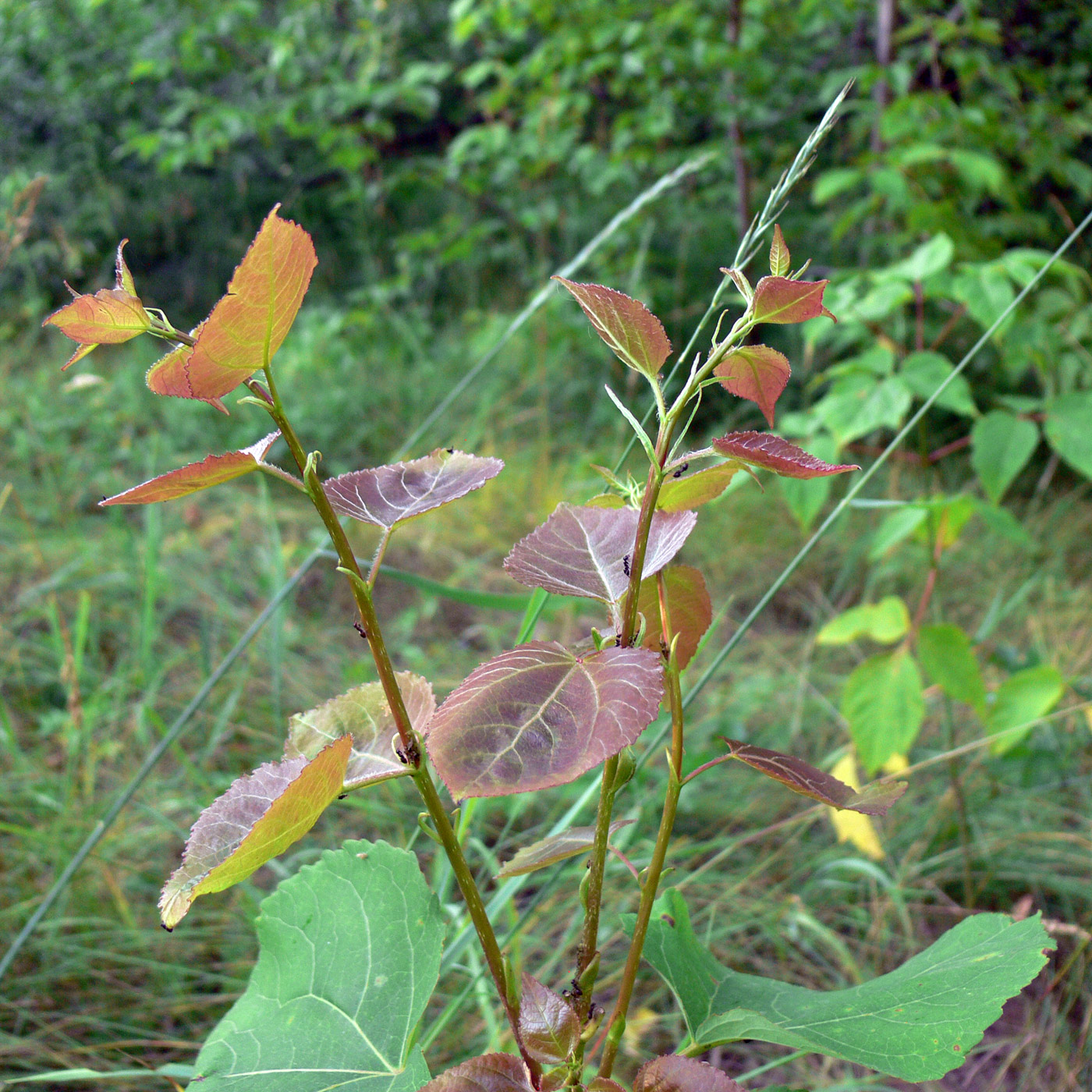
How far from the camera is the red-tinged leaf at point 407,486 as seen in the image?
326 mm

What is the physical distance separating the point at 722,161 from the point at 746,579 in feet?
4.53

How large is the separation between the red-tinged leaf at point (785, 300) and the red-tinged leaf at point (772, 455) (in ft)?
0.13

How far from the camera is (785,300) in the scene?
29 centimetres

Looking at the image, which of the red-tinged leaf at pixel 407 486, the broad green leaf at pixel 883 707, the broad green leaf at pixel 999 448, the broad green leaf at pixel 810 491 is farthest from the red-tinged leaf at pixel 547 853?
the broad green leaf at pixel 999 448

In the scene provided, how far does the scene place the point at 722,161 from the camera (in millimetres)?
2625

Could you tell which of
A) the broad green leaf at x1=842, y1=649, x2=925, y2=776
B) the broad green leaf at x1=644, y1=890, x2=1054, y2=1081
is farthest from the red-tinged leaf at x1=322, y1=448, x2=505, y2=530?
the broad green leaf at x1=842, y1=649, x2=925, y2=776

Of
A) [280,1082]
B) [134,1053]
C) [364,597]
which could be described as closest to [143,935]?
[134,1053]

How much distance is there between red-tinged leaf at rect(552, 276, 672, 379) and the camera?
1.00 ft

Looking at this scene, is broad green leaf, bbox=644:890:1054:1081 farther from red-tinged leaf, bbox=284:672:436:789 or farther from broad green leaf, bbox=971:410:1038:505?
broad green leaf, bbox=971:410:1038:505

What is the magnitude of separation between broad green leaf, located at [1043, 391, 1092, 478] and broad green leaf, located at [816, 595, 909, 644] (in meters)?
0.31

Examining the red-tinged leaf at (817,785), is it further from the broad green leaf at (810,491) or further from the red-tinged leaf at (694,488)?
the broad green leaf at (810,491)

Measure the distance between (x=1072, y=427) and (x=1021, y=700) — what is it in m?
0.41

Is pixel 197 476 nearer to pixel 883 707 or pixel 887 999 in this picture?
pixel 887 999

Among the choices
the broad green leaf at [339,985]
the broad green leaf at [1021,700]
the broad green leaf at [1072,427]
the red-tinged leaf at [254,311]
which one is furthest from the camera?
Result: the broad green leaf at [1072,427]
